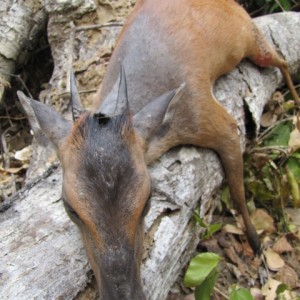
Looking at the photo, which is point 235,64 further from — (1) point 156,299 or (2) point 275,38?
(1) point 156,299

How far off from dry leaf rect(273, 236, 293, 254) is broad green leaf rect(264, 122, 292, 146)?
86cm

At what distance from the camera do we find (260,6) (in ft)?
19.7

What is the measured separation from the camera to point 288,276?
3.87 metres

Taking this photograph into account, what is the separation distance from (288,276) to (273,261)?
6.4 inches

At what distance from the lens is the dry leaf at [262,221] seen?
423cm

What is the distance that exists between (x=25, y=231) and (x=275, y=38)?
10.2ft

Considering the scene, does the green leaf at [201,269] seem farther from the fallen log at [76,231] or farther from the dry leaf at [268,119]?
the dry leaf at [268,119]

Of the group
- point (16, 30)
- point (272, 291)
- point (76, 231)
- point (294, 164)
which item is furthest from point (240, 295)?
point (16, 30)

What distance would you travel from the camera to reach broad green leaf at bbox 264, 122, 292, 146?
4.56 meters

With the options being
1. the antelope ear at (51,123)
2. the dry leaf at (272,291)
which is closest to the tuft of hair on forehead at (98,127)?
the antelope ear at (51,123)

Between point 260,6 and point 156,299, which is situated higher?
point 260,6

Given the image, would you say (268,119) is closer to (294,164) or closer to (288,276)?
(294,164)

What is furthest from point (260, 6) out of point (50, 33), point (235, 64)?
point (50, 33)

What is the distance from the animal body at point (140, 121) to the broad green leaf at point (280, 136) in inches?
18.6
